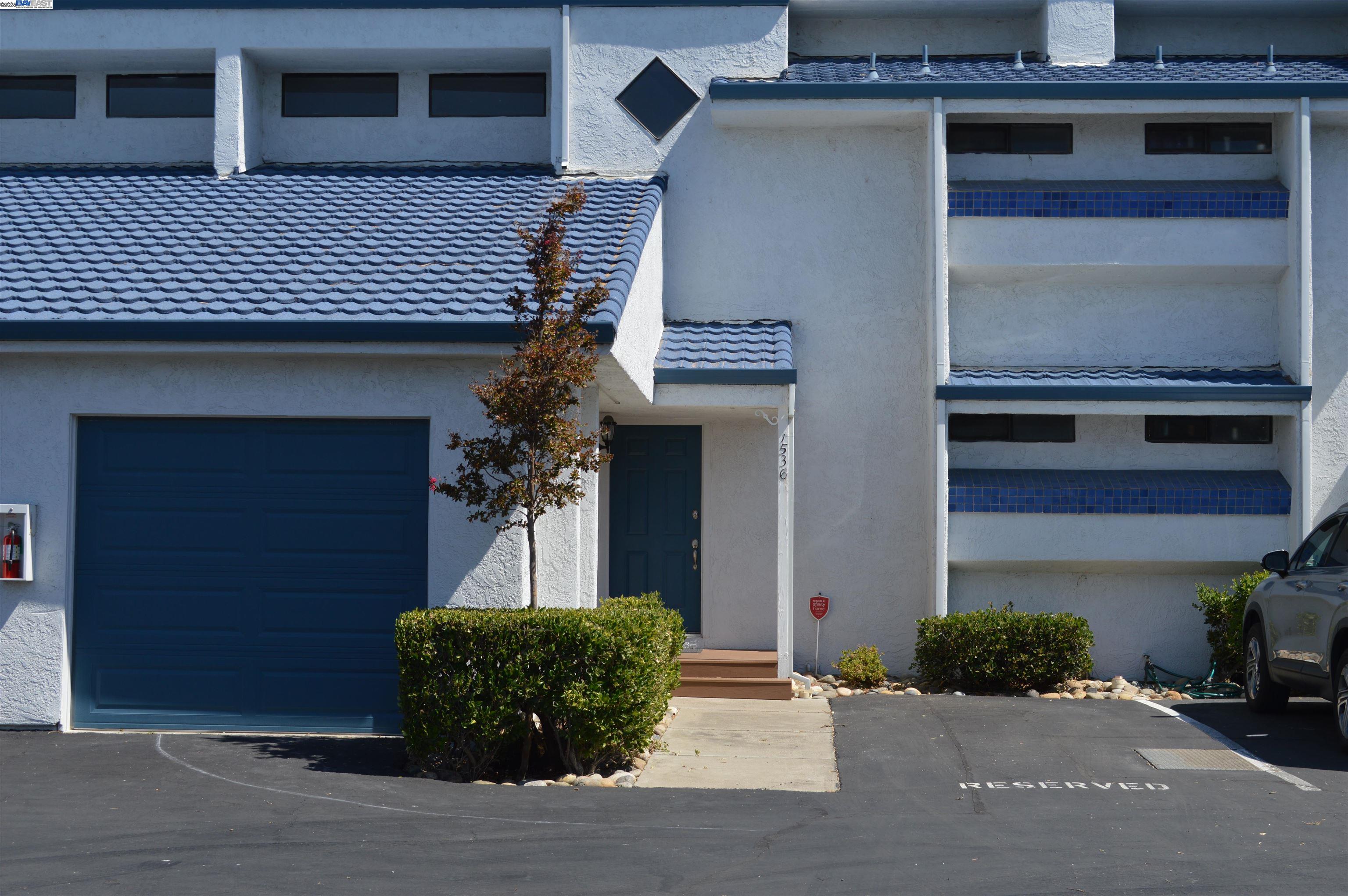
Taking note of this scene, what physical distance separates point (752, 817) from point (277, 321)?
507cm

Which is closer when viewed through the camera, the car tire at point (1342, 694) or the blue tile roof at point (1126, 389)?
the car tire at point (1342, 694)

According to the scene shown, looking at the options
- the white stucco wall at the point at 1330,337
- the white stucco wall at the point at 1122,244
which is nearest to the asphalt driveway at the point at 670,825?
the white stucco wall at the point at 1330,337

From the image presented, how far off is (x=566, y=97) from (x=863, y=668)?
7.19 m

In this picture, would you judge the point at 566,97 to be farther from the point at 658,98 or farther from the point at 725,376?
the point at 725,376

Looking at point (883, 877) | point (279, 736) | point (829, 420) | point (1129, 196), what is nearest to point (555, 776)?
point (279, 736)

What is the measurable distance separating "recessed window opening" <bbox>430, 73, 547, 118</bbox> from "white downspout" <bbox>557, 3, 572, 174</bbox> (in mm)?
687

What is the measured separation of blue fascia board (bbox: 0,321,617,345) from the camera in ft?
31.9

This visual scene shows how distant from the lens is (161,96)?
52.0 ft

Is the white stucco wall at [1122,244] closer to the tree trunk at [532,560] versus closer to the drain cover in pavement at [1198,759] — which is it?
the drain cover in pavement at [1198,759]

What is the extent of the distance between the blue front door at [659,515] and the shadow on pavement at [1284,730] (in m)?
5.10

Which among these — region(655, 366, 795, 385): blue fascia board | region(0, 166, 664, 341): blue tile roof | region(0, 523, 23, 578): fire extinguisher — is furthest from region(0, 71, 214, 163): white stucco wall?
region(0, 523, 23, 578): fire extinguisher

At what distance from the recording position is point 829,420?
47.4ft

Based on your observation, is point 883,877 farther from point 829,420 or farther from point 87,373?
point 829,420

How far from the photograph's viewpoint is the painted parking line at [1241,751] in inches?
338
